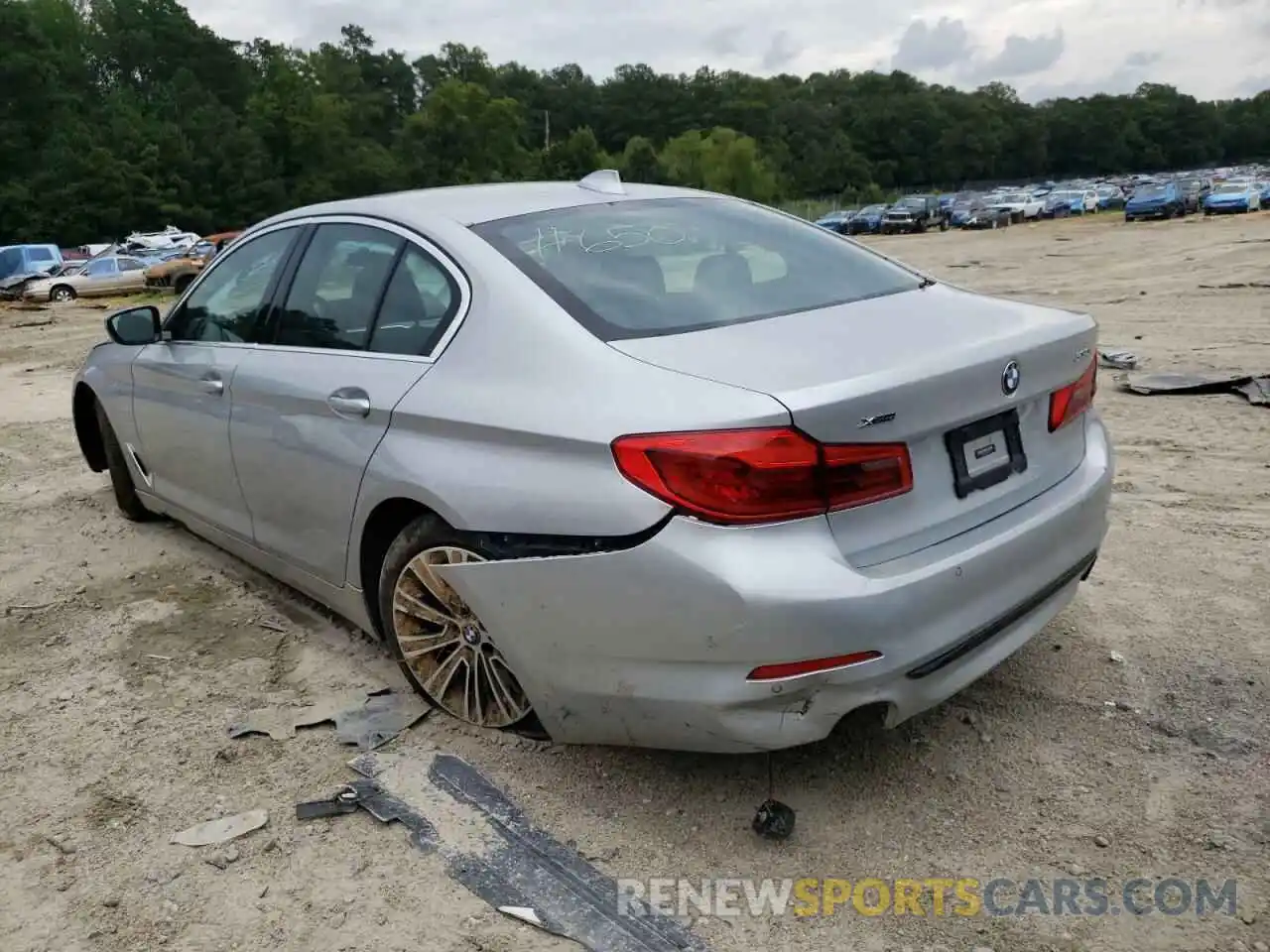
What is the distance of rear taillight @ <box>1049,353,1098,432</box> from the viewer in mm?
2950

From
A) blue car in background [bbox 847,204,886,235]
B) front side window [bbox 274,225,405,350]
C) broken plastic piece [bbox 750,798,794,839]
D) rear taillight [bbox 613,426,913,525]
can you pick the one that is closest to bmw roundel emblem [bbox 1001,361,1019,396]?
rear taillight [bbox 613,426,913,525]

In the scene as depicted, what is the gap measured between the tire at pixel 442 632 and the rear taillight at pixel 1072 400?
5.18 ft

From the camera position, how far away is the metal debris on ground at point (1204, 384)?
24.0ft

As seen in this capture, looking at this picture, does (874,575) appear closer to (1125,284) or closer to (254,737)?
(254,737)

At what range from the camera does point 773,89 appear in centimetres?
14275

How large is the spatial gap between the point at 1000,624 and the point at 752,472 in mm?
848

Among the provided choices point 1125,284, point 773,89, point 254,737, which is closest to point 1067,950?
point 254,737

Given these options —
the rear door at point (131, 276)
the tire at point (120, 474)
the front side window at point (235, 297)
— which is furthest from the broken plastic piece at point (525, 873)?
the rear door at point (131, 276)

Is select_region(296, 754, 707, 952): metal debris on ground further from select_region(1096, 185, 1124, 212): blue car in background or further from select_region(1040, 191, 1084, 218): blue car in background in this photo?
select_region(1096, 185, 1124, 212): blue car in background

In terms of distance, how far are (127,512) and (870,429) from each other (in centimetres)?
428

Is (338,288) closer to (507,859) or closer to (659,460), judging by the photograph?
(659,460)

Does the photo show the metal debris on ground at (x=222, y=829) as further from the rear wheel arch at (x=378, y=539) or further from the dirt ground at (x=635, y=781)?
the rear wheel arch at (x=378, y=539)

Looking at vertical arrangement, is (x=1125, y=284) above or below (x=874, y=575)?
below

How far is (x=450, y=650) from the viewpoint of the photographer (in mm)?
3078
